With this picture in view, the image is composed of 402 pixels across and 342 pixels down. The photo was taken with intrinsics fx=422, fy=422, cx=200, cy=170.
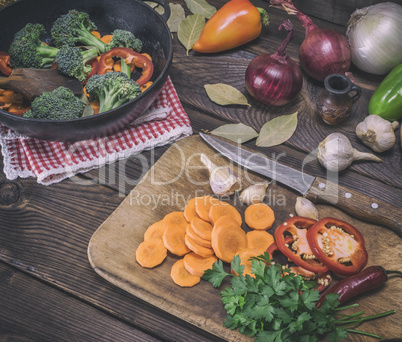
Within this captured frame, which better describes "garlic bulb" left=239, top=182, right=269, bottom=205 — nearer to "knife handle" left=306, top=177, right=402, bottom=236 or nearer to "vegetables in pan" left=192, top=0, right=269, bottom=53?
"knife handle" left=306, top=177, right=402, bottom=236

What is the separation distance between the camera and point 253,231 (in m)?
1.72

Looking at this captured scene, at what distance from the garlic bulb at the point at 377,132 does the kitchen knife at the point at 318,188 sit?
0.26 meters

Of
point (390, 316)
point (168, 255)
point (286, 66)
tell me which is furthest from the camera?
point (286, 66)

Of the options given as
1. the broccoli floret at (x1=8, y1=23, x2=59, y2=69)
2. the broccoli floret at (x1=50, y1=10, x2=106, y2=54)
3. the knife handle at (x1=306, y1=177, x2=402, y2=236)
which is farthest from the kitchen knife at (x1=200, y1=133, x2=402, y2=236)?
the broccoli floret at (x1=8, y1=23, x2=59, y2=69)

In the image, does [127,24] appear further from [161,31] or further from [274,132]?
[274,132]

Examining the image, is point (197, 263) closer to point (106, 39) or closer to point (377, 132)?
point (377, 132)

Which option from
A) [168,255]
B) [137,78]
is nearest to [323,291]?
[168,255]

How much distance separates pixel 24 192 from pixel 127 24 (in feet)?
3.38

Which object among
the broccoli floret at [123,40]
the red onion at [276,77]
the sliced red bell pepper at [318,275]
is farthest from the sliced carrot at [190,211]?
the broccoli floret at [123,40]

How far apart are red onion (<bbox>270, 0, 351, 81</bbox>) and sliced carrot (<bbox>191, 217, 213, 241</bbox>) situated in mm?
1014

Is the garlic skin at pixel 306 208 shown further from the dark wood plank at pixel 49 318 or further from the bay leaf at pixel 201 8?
the bay leaf at pixel 201 8

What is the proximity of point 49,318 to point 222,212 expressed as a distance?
2.54 ft

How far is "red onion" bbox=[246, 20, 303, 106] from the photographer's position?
200 cm

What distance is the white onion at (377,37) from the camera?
6.71ft
